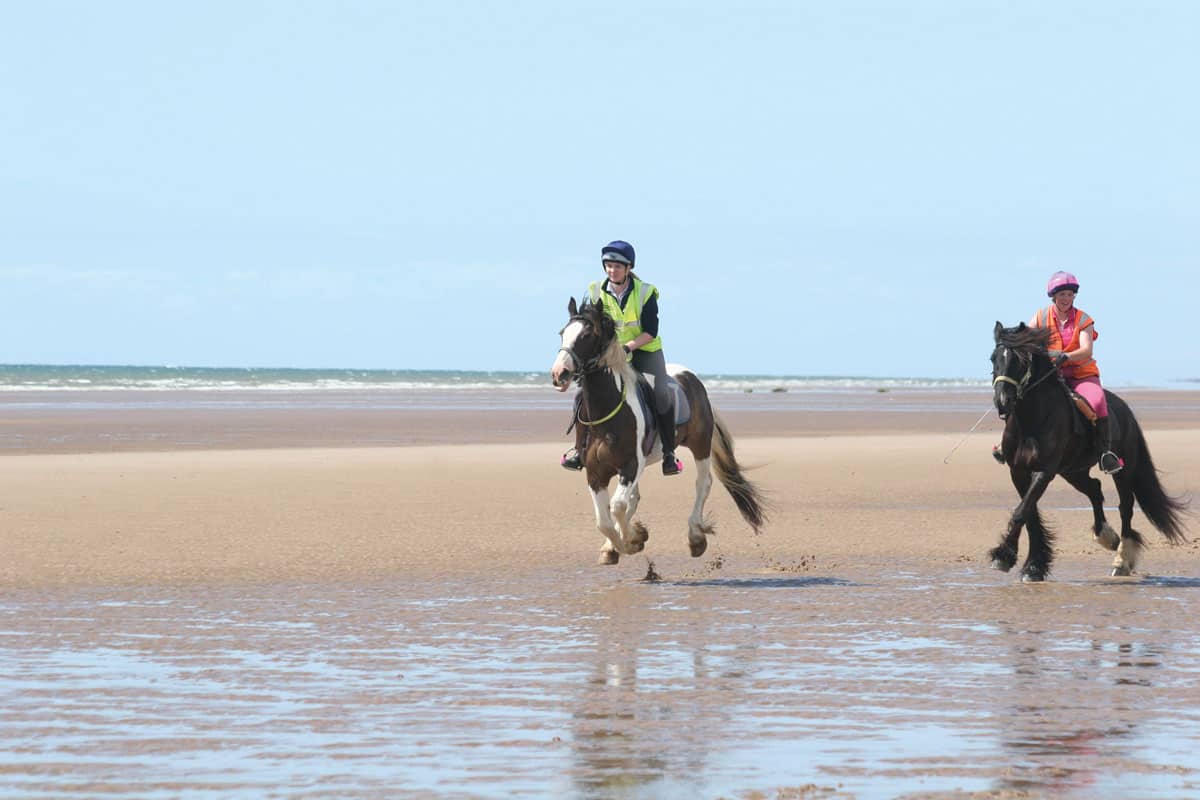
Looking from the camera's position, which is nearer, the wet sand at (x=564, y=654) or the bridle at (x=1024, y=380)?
the wet sand at (x=564, y=654)

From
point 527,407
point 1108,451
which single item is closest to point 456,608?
point 1108,451

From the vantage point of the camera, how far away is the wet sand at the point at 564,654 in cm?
565

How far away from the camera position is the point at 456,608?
32.0 feet

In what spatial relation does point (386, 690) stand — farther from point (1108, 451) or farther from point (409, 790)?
point (1108, 451)

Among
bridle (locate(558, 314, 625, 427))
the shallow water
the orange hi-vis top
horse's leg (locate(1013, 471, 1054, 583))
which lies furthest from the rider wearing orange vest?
bridle (locate(558, 314, 625, 427))

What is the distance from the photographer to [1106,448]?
12.3m

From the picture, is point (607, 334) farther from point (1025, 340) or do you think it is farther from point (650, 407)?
point (1025, 340)

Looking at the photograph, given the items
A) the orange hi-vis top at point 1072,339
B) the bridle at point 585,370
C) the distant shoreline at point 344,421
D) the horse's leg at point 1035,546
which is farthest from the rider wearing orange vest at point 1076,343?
the distant shoreline at point 344,421

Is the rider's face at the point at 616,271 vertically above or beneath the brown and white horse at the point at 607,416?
above

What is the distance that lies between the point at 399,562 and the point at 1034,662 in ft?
18.7

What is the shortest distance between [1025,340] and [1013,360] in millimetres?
220

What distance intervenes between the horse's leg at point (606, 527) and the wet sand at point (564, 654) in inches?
9.6

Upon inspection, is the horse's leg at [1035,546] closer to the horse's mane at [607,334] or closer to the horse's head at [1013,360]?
the horse's head at [1013,360]

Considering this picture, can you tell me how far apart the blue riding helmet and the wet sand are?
231cm
